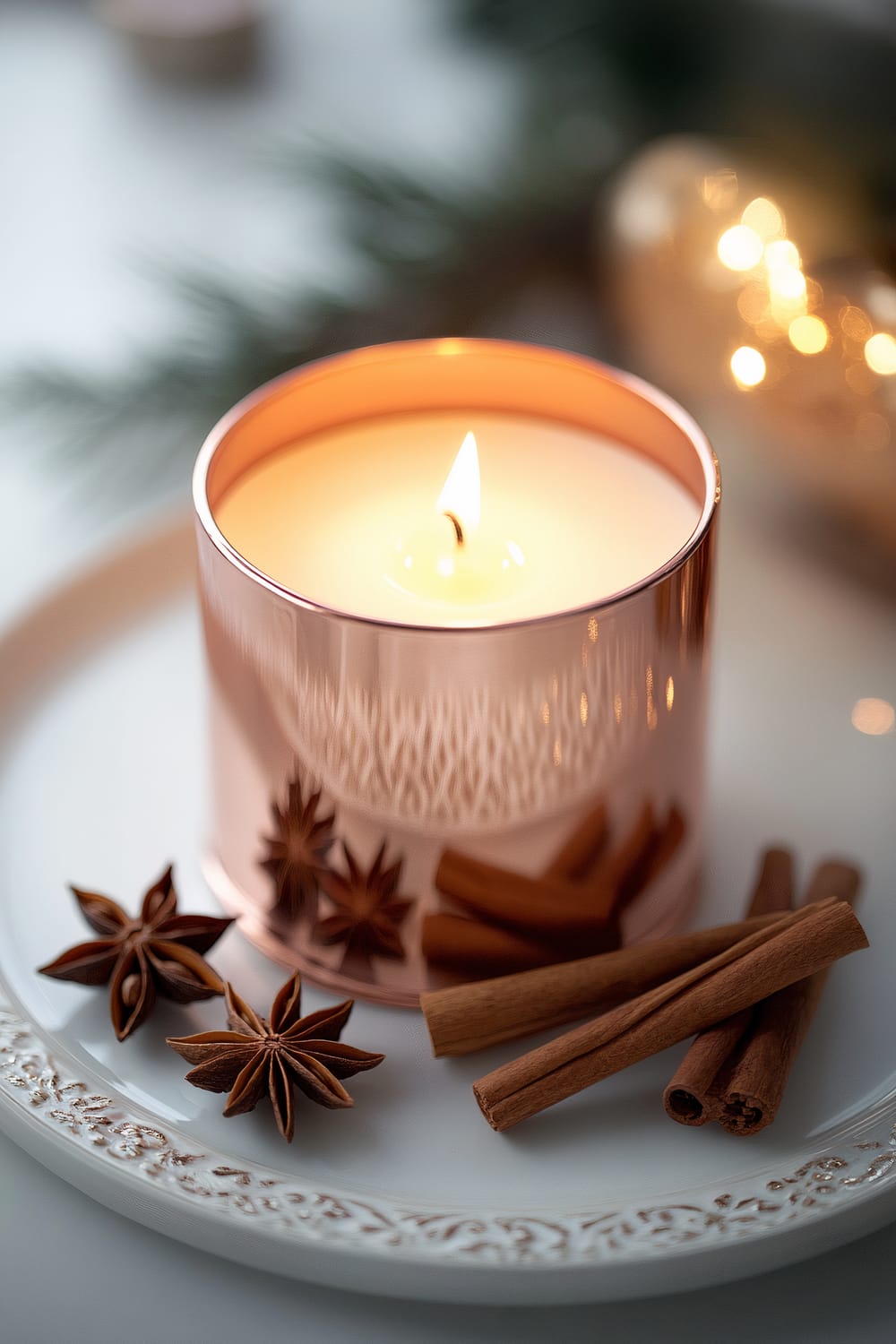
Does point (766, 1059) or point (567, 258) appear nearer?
point (766, 1059)

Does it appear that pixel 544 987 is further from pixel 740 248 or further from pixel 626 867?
pixel 740 248

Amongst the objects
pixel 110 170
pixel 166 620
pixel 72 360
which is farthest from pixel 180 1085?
pixel 110 170

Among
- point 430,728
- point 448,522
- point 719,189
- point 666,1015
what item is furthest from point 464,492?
point 719,189

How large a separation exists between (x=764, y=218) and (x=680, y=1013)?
53 centimetres

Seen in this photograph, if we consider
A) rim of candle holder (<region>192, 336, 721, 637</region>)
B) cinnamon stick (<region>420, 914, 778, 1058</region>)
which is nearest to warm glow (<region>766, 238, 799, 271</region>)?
rim of candle holder (<region>192, 336, 721, 637</region>)

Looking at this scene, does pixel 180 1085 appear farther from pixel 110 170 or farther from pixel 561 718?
pixel 110 170

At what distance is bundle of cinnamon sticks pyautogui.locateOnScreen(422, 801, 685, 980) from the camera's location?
62cm

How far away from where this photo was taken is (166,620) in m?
0.86

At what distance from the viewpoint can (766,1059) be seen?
0.59 m

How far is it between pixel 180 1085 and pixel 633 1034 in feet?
0.61

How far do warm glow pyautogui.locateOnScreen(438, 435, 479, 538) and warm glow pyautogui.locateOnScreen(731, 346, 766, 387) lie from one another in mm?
245

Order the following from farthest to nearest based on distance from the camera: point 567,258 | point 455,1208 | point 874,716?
point 567,258 → point 874,716 → point 455,1208

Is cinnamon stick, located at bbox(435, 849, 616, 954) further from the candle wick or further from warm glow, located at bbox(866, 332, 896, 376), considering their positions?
warm glow, located at bbox(866, 332, 896, 376)

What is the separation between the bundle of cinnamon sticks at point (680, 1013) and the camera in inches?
22.9
